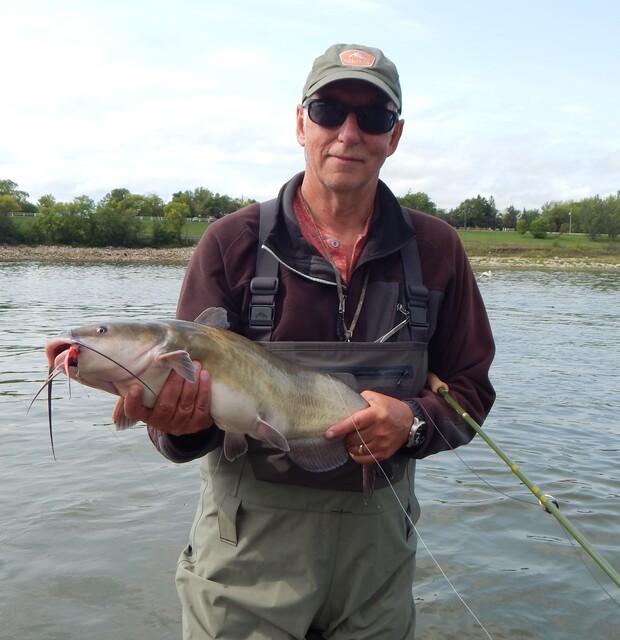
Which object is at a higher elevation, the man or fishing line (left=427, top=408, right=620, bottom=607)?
the man

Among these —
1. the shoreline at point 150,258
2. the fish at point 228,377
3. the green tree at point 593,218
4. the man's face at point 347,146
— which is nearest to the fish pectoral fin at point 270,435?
the fish at point 228,377

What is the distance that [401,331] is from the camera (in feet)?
10.7

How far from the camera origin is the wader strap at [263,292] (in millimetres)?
3166

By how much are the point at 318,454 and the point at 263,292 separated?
27.4 inches

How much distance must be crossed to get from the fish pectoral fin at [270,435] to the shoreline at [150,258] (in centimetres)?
5921

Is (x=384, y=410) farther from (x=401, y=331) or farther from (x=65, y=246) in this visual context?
(x=65, y=246)

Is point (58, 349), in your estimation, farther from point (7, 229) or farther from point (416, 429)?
point (7, 229)

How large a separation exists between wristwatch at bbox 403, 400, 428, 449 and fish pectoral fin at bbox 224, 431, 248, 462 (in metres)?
0.69

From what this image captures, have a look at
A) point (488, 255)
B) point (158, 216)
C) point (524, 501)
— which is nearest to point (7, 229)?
point (158, 216)

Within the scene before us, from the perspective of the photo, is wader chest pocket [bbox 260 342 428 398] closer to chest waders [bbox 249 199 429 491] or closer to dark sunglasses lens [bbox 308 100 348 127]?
chest waders [bbox 249 199 429 491]

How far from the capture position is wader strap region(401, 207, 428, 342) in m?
3.26

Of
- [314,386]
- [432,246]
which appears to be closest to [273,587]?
[314,386]

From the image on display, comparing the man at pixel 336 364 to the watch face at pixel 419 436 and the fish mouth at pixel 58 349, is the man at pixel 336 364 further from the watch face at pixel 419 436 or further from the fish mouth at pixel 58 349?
the fish mouth at pixel 58 349

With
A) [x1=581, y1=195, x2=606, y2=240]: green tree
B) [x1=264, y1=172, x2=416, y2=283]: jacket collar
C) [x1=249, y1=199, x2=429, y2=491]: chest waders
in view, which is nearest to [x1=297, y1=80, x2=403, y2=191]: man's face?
[x1=264, y1=172, x2=416, y2=283]: jacket collar
